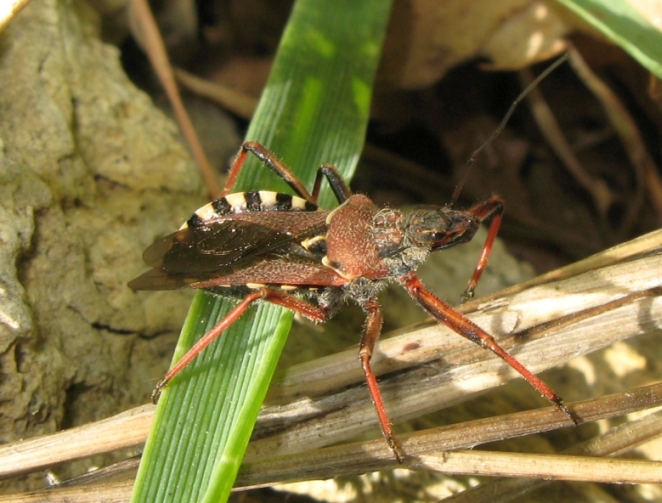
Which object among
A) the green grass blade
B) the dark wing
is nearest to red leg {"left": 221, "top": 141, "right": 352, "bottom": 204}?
the dark wing

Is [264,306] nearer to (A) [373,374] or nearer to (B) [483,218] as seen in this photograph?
(A) [373,374]

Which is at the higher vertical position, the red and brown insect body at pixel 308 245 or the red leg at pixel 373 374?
the red and brown insect body at pixel 308 245

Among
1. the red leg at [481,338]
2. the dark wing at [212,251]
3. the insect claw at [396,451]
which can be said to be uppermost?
the dark wing at [212,251]

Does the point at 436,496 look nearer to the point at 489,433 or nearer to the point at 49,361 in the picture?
the point at 489,433

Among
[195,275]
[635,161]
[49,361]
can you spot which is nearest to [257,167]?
[195,275]

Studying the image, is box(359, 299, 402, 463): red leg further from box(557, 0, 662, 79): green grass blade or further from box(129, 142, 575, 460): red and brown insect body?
box(557, 0, 662, 79): green grass blade

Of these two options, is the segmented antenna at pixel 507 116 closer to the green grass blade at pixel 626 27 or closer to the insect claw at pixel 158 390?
the green grass blade at pixel 626 27

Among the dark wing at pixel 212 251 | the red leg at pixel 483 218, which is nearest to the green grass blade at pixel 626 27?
the red leg at pixel 483 218
